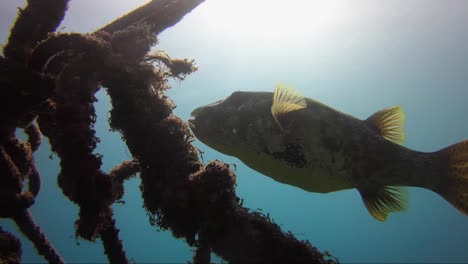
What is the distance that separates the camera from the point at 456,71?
185ft

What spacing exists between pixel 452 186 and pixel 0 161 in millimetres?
4453

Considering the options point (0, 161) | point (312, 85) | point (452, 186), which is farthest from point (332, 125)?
point (312, 85)

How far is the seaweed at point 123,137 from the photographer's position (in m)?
1.91

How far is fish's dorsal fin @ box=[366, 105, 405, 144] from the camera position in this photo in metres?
3.91

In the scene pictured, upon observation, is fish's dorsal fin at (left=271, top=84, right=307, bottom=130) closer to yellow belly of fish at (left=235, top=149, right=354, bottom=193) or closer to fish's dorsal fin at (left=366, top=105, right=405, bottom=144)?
yellow belly of fish at (left=235, top=149, right=354, bottom=193)

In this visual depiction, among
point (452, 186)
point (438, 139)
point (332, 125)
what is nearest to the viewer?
point (452, 186)

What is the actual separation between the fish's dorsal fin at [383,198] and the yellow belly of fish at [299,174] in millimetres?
222

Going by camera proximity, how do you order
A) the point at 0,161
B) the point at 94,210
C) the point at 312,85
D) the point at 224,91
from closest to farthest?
the point at 94,210 < the point at 0,161 < the point at 224,91 < the point at 312,85

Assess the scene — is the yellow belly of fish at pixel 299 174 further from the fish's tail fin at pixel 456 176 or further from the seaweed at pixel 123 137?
the seaweed at pixel 123 137

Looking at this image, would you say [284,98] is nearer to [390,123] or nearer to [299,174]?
[299,174]

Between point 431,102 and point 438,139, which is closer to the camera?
point 431,102

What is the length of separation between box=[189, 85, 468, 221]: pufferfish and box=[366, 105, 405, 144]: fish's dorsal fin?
16 centimetres

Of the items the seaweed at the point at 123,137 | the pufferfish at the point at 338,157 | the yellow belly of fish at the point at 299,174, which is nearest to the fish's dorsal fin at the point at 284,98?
the pufferfish at the point at 338,157

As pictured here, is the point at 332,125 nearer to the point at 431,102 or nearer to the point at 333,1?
the point at 333,1
